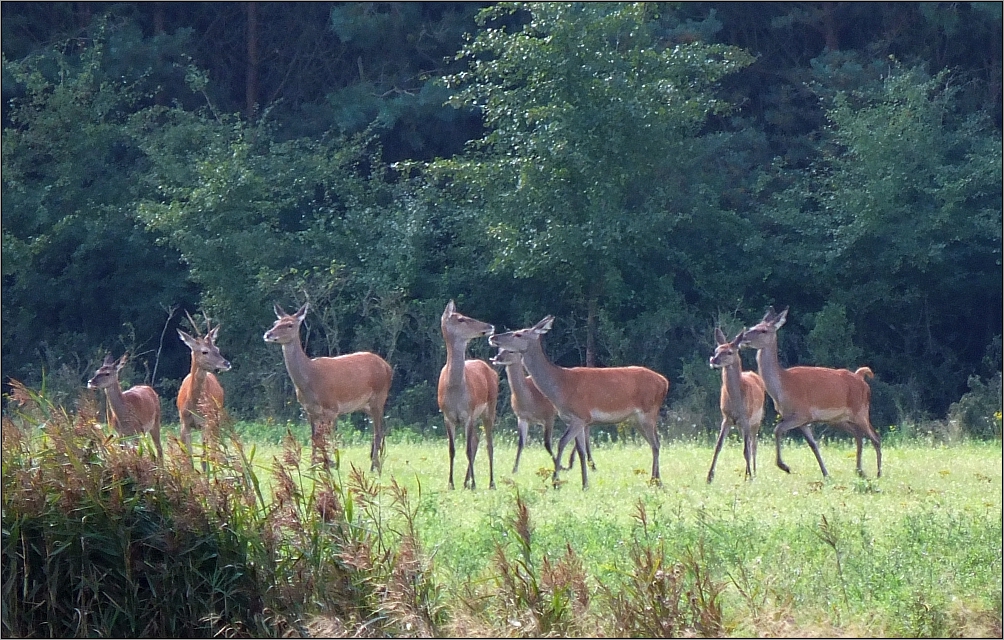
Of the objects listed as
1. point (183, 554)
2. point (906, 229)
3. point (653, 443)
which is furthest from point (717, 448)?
point (906, 229)

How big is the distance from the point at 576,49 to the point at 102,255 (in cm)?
931

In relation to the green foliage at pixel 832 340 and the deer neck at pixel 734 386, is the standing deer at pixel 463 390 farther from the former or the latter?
the green foliage at pixel 832 340

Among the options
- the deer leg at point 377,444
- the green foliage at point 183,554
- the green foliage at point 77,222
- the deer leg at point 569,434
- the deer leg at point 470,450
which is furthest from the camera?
the green foliage at point 77,222

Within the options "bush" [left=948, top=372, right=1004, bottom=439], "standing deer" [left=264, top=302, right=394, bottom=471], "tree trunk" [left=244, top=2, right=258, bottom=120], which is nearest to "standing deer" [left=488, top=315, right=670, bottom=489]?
"standing deer" [left=264, top=302, right=394, bottom=471]

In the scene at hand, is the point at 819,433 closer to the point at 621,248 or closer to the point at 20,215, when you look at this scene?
the point at 621,248

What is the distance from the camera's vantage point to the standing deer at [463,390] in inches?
465

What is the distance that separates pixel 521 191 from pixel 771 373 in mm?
8489

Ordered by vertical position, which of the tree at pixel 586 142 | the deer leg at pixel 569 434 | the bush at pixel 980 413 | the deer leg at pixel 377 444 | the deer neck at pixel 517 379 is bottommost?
the bush at pixel 980 413

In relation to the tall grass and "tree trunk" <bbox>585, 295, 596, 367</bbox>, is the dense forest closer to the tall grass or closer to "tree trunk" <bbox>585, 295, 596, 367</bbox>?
"tree trunk" <bbox>585, 295, 596, 367</bbox>

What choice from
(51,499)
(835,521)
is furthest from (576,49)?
(51,499)

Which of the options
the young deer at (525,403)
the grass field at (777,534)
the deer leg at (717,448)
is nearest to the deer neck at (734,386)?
the deer leg at (717,448)

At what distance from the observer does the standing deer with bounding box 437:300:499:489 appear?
38.7ft

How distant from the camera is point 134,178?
943 inches

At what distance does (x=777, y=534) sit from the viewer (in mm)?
7996
